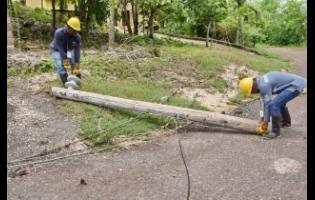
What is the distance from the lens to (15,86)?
979cm

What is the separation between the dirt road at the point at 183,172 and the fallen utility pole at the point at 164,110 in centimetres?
24

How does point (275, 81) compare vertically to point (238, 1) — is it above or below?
below

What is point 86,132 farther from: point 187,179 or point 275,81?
point 275,81

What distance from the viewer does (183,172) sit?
21.1 ft

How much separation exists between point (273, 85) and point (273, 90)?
4.7 inches

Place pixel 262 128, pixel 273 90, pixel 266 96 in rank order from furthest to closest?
pixel 262 128, pixel 273 90, pixel 266 96

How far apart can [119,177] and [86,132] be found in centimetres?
184

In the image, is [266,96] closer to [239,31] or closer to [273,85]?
[273,85]

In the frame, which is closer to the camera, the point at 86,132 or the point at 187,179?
the point at 187,179

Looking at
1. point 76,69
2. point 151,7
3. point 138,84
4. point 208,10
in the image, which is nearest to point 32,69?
point 76,69

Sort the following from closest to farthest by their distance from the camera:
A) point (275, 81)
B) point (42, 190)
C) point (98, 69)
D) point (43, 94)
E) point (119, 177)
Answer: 1. point (42, 190)
2. point (119, 177)
3. point (275, 81)
4. point (43, 94)
5. point (98, 69)

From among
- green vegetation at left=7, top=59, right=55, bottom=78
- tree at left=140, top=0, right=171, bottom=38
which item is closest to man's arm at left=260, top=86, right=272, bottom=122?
green vegetation at left=7, top=59, right=55, bottom=78

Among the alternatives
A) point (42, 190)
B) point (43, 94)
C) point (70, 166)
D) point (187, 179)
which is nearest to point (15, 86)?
point (43, 94)

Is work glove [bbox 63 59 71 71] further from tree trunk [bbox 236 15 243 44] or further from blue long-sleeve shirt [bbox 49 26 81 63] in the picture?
tree trunk [bbox 236 15 243 44]
